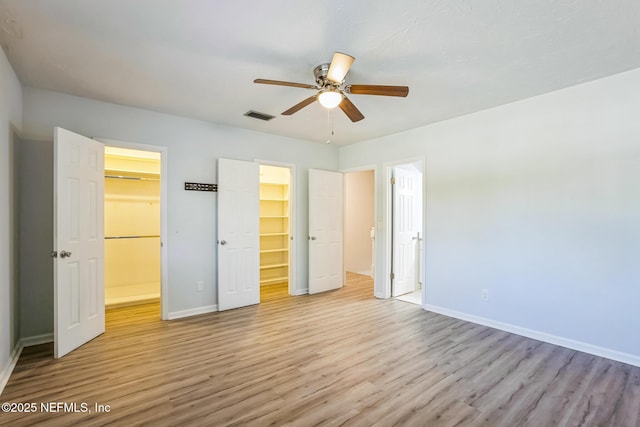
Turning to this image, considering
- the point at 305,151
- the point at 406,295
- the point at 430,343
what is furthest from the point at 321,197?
the point at 430,343

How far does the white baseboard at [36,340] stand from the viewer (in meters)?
2.97

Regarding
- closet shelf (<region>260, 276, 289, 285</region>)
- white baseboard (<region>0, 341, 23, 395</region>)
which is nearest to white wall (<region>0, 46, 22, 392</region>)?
white baseboard (<region>0, 341, 23, 395</region>)

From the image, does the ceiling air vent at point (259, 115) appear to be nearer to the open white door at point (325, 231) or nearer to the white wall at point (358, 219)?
the open white door at point (325, 231)

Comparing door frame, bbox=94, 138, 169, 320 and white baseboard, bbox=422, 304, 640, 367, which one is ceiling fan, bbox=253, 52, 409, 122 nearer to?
door frame, bbox=94, 138, 169, 320

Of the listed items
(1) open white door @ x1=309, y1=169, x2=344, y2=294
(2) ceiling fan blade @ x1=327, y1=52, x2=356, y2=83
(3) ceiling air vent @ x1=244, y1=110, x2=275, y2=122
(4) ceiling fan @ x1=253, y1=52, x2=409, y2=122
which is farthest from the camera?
(1) open white door @ x1=309, y1=169, x2=344, y2=294

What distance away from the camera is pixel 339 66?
6.89 feet

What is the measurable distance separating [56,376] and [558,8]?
4.48m

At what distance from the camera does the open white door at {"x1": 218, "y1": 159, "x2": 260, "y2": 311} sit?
13.7 ft

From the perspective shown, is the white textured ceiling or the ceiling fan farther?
the ceiling fan

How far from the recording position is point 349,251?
704 centimetres

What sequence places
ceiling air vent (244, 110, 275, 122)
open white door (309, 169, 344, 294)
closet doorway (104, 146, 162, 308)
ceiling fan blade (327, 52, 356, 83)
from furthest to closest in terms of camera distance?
open white door (309, 169, 344, 294) → closet doorway (104, 146, 162, 308) → ceiling air vent (244, 110, 275, 122) → ceiling fan blade (327, 52, 356, 83)

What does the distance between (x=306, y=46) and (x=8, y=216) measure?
9.38 ft

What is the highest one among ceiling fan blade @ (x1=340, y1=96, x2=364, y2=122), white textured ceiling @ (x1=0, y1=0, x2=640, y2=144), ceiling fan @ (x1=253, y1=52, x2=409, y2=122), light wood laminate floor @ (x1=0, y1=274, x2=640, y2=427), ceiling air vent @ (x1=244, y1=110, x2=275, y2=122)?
white textured ceiling @ (x1=0, y1=0, x2=640, y2=144)

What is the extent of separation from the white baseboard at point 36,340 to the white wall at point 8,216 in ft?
0.53
